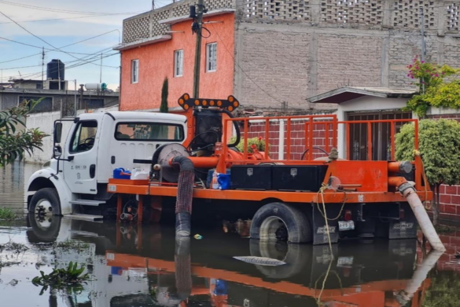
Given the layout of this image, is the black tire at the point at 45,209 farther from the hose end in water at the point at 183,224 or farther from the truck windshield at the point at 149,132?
the hose end in water at the point at 183,224

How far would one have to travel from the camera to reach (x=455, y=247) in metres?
13.5

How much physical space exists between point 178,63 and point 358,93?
54.5ft

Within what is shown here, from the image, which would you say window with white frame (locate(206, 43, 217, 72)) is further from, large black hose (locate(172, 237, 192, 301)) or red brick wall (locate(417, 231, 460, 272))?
large black hose (locate(172, 237, 192, 301))

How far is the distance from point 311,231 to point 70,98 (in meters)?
54.9

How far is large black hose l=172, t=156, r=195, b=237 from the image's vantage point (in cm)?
1414

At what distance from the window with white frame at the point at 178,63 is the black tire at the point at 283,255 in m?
22.4

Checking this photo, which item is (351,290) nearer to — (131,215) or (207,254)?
(207,254)

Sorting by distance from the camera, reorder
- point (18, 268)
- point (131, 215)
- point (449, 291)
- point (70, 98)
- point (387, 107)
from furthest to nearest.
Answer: point (70, 98) < point (387, 107) < point (131, 215) < point (18, 268) < point (449, 291)

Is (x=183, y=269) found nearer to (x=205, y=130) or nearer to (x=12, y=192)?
(x=205, y=130)

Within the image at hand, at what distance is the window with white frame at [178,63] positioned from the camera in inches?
1393

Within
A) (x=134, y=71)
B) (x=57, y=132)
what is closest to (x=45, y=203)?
(x=57, y=132)

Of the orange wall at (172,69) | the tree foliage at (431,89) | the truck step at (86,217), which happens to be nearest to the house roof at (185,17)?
the orange wall at (172,69)

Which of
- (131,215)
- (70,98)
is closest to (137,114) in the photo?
(131,215)

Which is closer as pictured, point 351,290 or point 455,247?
point 351,290
